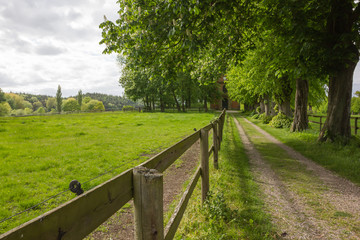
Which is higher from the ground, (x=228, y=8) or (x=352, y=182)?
(x=228, y=8)

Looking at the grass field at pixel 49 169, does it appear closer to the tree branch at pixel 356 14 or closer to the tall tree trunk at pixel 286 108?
the tree branch at pixel 356 14

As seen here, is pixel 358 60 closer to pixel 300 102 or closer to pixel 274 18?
pixel 274 18

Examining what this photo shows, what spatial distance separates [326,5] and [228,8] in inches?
209

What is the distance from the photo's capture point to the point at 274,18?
29.1 feet

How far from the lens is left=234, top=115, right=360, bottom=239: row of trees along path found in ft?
12.1

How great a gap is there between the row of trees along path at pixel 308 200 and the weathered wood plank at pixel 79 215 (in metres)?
3.41

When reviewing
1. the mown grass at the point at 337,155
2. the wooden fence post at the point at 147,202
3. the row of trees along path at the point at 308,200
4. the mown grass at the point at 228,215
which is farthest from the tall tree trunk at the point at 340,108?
the wooden fence post at the point at 147,202

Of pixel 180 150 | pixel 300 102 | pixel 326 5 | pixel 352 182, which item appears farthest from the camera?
pixel 300 102

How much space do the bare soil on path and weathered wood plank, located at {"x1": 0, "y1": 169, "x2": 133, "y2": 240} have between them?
2.73 m

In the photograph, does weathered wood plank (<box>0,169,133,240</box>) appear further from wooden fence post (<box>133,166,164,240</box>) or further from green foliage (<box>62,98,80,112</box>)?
green foliage (<box>62,98,80,112</box>)

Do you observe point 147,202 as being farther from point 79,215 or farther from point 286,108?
point 286,108

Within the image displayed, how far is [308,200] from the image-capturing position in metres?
4.80

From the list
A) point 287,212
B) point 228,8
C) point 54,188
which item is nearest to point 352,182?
point 287,212

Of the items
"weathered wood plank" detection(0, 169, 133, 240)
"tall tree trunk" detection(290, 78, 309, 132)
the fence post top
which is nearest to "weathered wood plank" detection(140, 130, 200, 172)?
the fence post top
